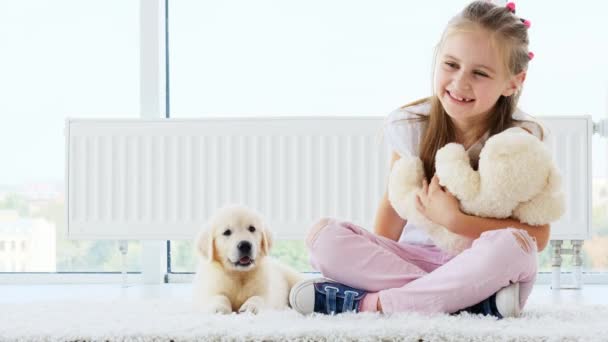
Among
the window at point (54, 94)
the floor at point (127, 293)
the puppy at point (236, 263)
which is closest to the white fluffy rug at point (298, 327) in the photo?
the puppy at point (236, 263)

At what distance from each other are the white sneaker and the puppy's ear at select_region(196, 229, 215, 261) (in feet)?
2.07

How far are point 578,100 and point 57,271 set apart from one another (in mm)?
2111

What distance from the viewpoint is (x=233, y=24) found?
296 centimetres

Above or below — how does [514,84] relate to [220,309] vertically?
above

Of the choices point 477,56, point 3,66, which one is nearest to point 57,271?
point 3,66

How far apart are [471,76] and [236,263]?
0.63 meters

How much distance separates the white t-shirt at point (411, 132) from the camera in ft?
5.32

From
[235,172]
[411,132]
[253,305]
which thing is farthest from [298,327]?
[235,172]

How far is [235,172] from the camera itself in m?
2.72

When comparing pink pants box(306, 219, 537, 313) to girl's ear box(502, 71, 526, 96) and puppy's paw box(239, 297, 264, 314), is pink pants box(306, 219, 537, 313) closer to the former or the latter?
puppy's paw box(239, 297, 264, 314)

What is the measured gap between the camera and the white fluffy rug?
1182 millimetres

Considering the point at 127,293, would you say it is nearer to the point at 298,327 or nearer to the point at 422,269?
the point at 422,269

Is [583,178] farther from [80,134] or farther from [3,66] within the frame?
[3,66]

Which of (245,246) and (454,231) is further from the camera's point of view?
(245,246)
